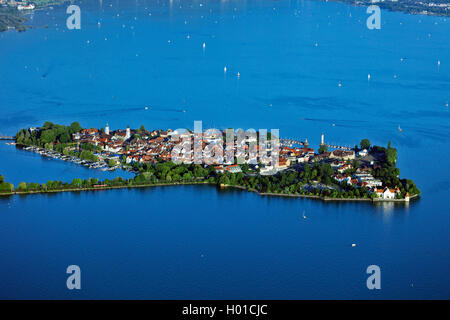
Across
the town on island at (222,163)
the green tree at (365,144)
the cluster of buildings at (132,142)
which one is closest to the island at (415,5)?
the green tree at (365,144)

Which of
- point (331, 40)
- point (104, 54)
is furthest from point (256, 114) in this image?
point (331, 40)

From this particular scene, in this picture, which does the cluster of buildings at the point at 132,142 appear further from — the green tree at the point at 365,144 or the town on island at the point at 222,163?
the green tree at the point at 365,144

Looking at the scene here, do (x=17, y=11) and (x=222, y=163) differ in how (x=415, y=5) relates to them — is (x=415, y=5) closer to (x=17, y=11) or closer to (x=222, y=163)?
(x=17, y=11)

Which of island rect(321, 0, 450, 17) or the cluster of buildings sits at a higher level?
island rect(321, 0, 450, 17)

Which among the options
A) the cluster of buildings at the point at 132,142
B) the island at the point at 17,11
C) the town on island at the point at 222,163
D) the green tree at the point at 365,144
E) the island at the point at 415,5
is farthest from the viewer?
the island at the point at 415,5

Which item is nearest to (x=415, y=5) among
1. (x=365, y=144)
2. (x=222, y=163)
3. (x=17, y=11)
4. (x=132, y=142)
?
(x=17, y=11)

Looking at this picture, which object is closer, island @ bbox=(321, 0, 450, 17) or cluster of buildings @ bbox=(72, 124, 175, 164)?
cluster of buildings @ bbox=(72, 124, 175, 164)

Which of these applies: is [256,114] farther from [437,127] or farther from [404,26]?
[404,26]

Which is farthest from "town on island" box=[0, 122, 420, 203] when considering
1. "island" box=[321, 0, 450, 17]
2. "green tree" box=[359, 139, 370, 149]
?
"island" box=[321, 0, 450, 17]

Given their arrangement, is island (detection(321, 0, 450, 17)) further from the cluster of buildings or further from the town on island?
the cluster of buildings

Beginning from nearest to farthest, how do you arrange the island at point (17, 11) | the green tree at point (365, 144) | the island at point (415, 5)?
1. the green tree at point (365, 144)
2. the island at point (17, 11)
3. the island at point (415, 5)
